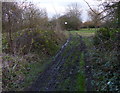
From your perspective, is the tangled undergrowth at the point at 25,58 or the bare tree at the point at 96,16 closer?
the tangled undergrowth at the point at 25,58

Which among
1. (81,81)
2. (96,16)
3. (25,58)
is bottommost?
(81,81)

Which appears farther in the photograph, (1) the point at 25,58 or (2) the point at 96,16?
(1) the point at 25,58

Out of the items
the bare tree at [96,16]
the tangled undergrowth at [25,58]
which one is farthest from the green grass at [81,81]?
the bare tree at [96,16]

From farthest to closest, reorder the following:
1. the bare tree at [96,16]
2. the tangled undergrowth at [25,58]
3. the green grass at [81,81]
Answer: the bare tree at [96,16] < the tangled undergrowth at [25,58] < the green grass at [81,81]

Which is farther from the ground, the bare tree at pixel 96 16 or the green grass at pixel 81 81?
the bare tree at pixel 96 16

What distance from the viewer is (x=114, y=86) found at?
6.76 meters

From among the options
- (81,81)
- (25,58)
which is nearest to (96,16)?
(25,58)

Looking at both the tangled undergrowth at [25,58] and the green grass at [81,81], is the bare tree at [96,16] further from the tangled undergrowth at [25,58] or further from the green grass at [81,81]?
the tangled undergrowth at [25,58]

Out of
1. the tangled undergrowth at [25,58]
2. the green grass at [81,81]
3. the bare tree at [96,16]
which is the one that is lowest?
the green grass at [81,81]

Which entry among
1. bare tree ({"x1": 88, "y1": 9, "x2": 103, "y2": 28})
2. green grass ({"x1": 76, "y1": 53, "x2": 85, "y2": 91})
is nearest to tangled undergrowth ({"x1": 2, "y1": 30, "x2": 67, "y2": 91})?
green grass ({"x1": 76, "y1": 53, "x2": 85, "y2": 91})

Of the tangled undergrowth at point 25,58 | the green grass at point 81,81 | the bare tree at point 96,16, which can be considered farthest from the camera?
the bare tree at point 96,16

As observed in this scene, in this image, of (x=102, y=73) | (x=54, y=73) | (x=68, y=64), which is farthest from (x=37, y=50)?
(x=102, y=73)

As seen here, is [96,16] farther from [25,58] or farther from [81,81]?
[81,81]

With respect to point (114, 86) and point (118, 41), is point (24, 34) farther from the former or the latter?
point (114, 86)
